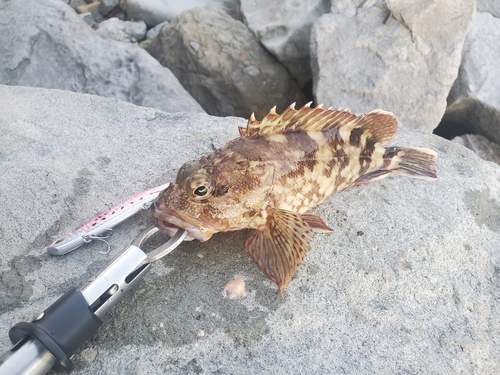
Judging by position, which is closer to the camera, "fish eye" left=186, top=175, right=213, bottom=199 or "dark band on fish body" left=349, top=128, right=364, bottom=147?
"fish eye" left=186, top=175, right=213, bottom=199

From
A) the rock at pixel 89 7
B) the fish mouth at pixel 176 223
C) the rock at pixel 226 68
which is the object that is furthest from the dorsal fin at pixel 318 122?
the rock at pixel 89 7

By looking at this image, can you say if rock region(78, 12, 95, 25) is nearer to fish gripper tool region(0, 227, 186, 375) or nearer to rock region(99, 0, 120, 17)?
rock region(99, 0, 120, 17)

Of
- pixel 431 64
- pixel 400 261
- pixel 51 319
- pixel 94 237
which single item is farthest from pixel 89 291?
pixel 431 64

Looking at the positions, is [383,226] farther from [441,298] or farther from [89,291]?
[89,291]

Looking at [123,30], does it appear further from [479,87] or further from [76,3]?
[479,87]

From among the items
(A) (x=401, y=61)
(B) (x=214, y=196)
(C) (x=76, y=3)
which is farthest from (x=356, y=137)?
(C) (x=76, y=3)

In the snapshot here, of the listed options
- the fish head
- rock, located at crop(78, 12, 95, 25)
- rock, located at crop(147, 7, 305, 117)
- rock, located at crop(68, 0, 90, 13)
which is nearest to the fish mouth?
the fish head
